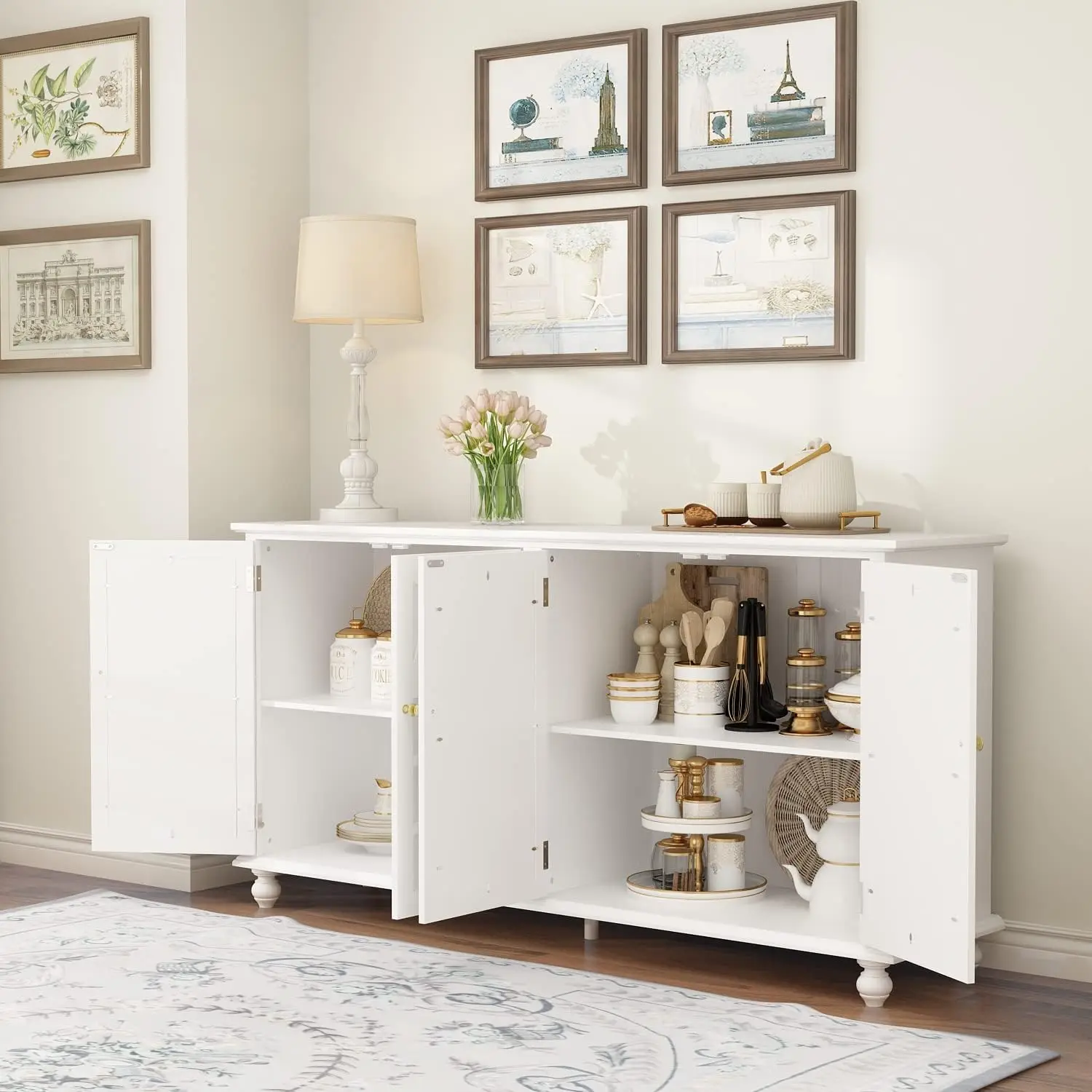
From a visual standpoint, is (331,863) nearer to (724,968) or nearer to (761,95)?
(724,968)

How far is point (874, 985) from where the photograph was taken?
3096 millimetres

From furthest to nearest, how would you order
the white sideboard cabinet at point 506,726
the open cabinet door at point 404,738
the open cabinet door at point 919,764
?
1. the open cabinet door at point 404,738
2. the white sideboard cabinet at point 506,726
3. the open cabinet door at point 919,764

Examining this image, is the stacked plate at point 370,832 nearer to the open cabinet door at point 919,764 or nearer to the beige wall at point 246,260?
the beige wall at point 246,260

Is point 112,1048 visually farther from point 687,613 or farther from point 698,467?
point 698,467

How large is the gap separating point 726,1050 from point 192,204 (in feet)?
8.10

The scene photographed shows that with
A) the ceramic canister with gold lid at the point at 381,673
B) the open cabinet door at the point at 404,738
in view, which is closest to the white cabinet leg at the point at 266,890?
the ceramic canister with gold lid at the point at 381,673

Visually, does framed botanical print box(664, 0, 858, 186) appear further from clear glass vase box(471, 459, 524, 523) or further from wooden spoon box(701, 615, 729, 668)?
wooden spoon box(701, 615, 729, 668)

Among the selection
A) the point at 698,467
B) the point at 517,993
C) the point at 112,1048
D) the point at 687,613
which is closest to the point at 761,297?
the point at 698,467

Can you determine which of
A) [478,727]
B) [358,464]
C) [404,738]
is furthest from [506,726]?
[358,464]

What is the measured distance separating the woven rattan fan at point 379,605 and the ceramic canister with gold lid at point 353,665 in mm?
146

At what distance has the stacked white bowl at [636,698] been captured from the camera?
11.8ft

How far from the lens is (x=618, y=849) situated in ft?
12.3

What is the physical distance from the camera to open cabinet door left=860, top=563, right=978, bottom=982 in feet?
9.26

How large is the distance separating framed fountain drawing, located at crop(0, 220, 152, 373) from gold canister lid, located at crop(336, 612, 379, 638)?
0.85 m
